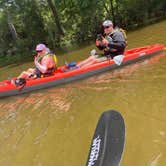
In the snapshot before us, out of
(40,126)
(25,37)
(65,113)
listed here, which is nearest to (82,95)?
(65,113)

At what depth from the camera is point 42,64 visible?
8.19m

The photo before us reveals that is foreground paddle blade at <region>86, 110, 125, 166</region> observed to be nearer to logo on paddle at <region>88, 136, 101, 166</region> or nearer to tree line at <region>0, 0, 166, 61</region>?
logo on paddle at <region>88, 136, 101, 166</region>

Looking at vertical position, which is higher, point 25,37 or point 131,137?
point 131,137

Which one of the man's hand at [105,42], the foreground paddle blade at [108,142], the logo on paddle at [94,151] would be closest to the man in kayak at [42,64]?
the man's hand at [105,42]

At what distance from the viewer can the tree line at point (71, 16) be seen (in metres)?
17.7

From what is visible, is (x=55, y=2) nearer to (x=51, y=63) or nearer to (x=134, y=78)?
(x=51, y=63)

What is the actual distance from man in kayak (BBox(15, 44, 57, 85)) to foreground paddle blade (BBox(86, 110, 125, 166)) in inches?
166

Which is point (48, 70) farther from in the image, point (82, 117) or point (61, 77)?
point (82, 117)

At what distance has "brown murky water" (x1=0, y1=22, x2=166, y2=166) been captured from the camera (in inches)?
179

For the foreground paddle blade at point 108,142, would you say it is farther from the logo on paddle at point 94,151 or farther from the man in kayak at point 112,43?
the man in kayak at point 112,43

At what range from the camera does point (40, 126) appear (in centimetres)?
598

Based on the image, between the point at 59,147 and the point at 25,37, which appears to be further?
the point at 25,37

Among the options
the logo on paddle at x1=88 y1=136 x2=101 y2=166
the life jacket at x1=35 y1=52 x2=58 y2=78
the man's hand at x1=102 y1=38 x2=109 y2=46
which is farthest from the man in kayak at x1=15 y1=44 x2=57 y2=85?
the logo on paddle at x1=88 y1=136 x2=101 y2=166

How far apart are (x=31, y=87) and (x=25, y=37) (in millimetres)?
13261
